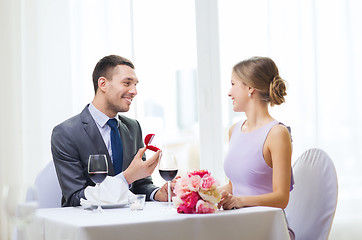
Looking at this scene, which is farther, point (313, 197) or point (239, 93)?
point (239, 93)

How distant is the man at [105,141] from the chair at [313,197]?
625 mm

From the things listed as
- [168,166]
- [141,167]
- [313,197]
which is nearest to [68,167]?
[141,167]

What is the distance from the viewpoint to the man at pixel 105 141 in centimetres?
219

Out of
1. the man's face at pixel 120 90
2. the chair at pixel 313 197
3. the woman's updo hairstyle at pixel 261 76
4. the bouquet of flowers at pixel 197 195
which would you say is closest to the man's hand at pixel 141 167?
the bouquet of flowers at pixel 197 195

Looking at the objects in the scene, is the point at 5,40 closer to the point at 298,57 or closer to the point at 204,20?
the point at 204,20

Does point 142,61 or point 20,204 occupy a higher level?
point 142,61

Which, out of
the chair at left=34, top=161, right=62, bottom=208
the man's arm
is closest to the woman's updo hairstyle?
the man's arm

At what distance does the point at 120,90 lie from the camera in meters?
2.54

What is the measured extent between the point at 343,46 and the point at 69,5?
6.64 feet

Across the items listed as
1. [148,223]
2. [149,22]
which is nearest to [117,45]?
[149,22]

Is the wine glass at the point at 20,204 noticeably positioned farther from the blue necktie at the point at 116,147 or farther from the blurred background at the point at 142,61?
the blurred background at the point at 142,61

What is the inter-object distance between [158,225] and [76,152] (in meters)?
0.84

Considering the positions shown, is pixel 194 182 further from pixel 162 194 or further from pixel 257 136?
pixel 257 136

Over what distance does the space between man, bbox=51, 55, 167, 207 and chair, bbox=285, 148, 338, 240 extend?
0.62 meters
